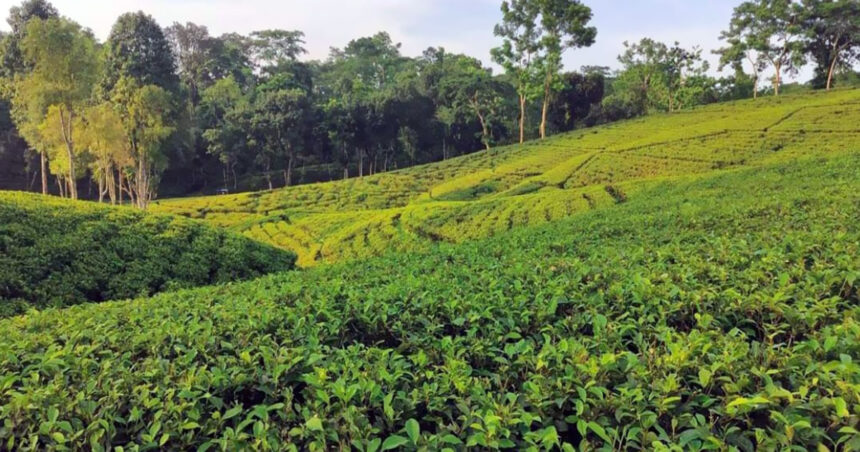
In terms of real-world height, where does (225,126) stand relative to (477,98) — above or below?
below

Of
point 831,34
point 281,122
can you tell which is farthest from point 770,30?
point 281,122

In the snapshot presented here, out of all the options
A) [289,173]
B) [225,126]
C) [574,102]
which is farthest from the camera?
[574,102]

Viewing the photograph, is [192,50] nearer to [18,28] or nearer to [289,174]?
[18,28]

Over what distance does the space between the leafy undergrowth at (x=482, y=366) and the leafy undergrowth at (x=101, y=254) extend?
3311 millimetres

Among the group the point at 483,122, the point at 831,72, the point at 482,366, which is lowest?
the point at 482,366

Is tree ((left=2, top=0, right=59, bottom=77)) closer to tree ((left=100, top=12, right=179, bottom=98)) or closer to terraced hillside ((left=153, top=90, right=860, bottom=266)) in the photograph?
tree ((left=100, top=12, right=179, bottom=98))

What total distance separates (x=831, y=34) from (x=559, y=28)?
20.2 metres

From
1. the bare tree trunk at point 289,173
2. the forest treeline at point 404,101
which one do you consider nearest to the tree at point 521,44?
the forest treeline at point 404,101

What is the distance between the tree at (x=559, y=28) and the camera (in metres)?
27.7

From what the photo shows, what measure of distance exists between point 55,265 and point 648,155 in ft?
62.5

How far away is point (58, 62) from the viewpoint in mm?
16859

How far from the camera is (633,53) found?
127 ft

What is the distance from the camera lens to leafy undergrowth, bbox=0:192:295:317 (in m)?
5.71

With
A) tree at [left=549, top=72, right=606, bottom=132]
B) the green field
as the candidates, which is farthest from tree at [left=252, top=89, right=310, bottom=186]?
the green field
